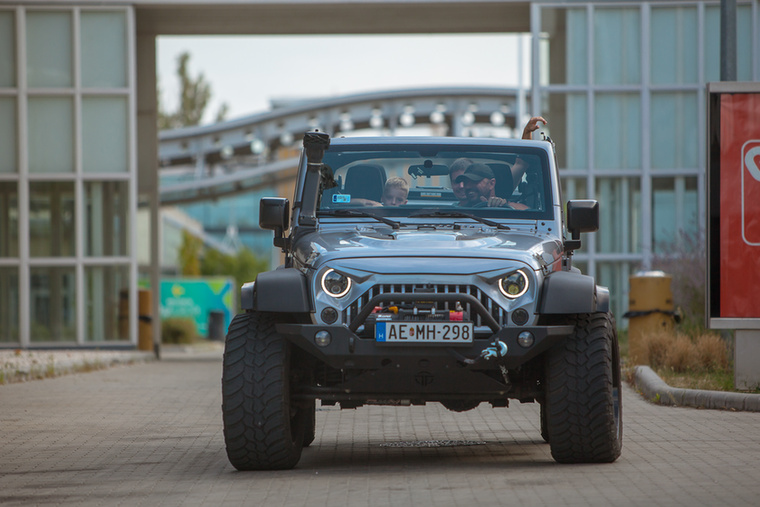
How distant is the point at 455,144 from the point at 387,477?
2.70m

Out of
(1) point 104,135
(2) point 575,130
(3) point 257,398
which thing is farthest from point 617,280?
(3) point 257,398

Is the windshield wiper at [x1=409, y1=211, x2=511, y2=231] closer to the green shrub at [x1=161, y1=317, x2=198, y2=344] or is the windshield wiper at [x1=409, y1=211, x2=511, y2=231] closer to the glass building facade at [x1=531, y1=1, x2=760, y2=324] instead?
the glass building facade at [x1=531, y1=1, x2=760, y2=324]

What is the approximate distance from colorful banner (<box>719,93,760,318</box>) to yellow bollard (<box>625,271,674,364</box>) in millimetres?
4866

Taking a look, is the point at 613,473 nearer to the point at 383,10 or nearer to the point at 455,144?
the point at 455,144

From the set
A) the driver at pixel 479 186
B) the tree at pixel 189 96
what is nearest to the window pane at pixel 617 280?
the driver at pixel 479 186

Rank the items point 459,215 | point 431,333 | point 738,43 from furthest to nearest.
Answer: point 738,43 < point 459,215 < point 431,333

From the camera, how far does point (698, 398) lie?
11.9 m

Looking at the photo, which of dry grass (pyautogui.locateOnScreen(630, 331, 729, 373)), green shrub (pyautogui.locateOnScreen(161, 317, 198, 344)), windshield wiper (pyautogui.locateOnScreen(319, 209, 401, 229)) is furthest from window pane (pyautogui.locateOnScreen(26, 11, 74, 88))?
green shrub (pyautogui.locateOnScreen(161, 317, 198, 344))

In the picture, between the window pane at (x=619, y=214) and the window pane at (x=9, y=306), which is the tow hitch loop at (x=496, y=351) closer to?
the window pane at (x=619, y=214)

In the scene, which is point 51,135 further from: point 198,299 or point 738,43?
point 198,299

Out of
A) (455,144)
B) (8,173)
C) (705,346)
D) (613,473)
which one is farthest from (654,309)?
(8,173)

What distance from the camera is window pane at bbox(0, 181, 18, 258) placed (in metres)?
23.2

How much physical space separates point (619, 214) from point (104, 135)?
955cm

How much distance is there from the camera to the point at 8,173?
23.2m
